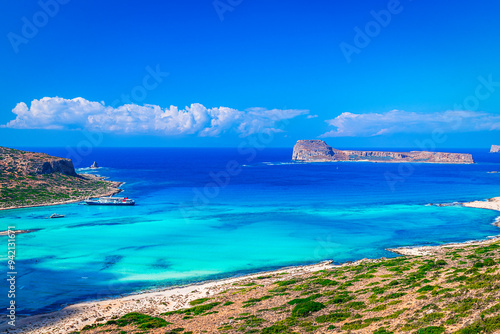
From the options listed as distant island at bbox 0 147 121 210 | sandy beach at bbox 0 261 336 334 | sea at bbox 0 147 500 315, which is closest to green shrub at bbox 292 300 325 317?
sandy beach at bbox 0 261 336 334

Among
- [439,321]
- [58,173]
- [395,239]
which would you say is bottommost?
[395,239]

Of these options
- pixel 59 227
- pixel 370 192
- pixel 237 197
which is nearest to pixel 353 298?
pixel 59 227

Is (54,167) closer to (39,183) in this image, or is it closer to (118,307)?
(39,183)

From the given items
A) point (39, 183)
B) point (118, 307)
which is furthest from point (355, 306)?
point (39, 183)

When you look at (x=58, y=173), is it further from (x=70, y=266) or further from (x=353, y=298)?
(x=353, y=298)

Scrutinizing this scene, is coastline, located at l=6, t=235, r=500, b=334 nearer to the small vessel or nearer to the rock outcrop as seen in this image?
the small vessel

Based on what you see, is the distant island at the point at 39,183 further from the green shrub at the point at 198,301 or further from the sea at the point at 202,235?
the green shrub at the point at 198,301
